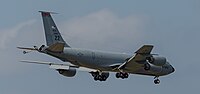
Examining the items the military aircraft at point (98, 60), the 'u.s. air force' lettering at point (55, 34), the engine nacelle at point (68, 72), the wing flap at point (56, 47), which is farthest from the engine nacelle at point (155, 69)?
the wing flap at point (56, 47)

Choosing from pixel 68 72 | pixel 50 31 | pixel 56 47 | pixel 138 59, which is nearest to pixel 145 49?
pixel 138 59

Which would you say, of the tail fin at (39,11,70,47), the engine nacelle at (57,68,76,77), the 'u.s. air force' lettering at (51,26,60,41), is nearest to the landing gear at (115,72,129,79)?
the tail fin at (39,11,70,47)

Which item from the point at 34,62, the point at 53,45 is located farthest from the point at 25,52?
the point at 34,62

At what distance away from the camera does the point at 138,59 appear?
150750 millimetres

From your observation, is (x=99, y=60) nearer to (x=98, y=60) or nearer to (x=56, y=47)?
(x=98, y=60)

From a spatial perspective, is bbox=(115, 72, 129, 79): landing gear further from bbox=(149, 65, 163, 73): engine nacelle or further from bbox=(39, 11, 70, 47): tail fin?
bbox=(39, 11, 70, 47): tail fin

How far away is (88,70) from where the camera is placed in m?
155

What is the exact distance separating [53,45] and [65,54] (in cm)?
305

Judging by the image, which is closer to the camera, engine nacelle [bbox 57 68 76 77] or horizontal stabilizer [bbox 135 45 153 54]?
horizontal stabilizer [bbox 135 45 153 54]

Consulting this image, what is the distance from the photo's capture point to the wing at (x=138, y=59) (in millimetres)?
147375

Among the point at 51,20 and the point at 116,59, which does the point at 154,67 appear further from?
the point at 51,20

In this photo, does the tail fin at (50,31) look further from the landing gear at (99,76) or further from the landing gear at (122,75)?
the landing gear at (122,75)

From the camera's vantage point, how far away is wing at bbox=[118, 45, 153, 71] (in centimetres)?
14738

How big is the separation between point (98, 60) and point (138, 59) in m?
5.08
